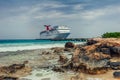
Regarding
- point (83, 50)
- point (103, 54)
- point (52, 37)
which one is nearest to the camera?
point (103, 54)

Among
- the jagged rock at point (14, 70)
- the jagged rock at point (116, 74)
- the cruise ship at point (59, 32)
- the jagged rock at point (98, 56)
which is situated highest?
the cruise ship at point (59, 32)

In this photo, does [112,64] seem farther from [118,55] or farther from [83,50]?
[83,50]

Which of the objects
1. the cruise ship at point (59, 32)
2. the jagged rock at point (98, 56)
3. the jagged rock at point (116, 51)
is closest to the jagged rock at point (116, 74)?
the jagged rock at point (98, 56)

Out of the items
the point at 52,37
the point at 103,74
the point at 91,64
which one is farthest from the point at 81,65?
the point at 52,37

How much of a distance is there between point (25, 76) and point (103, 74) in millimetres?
4508

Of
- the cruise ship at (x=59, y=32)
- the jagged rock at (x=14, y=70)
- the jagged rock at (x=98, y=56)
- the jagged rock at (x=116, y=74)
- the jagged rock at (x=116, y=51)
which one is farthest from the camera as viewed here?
the cruise ship at (x=59, y=32)

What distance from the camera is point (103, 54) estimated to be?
20.2 metres

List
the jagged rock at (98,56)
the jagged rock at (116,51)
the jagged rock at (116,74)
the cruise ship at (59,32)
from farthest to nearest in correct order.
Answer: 1. the cruise ship at (59,32)
2. the jagged rock at (116,51)
3. the jagged rock at (98,56)
4. the jagged rock at (116,74)

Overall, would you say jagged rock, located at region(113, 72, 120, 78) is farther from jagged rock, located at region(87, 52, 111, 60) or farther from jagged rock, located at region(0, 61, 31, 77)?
jagged rock, located at region(0, 61, 31, 77)

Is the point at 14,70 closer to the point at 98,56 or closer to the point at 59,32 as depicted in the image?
the point at 98,56

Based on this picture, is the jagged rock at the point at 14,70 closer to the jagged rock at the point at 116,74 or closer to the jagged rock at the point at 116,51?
the jagged rock at the point at 116,51

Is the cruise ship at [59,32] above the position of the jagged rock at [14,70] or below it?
above

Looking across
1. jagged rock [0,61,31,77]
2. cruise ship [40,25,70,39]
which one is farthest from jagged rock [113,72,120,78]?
cruise ship [40,25,70,39]

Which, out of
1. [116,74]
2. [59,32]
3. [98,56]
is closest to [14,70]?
[98,56]
